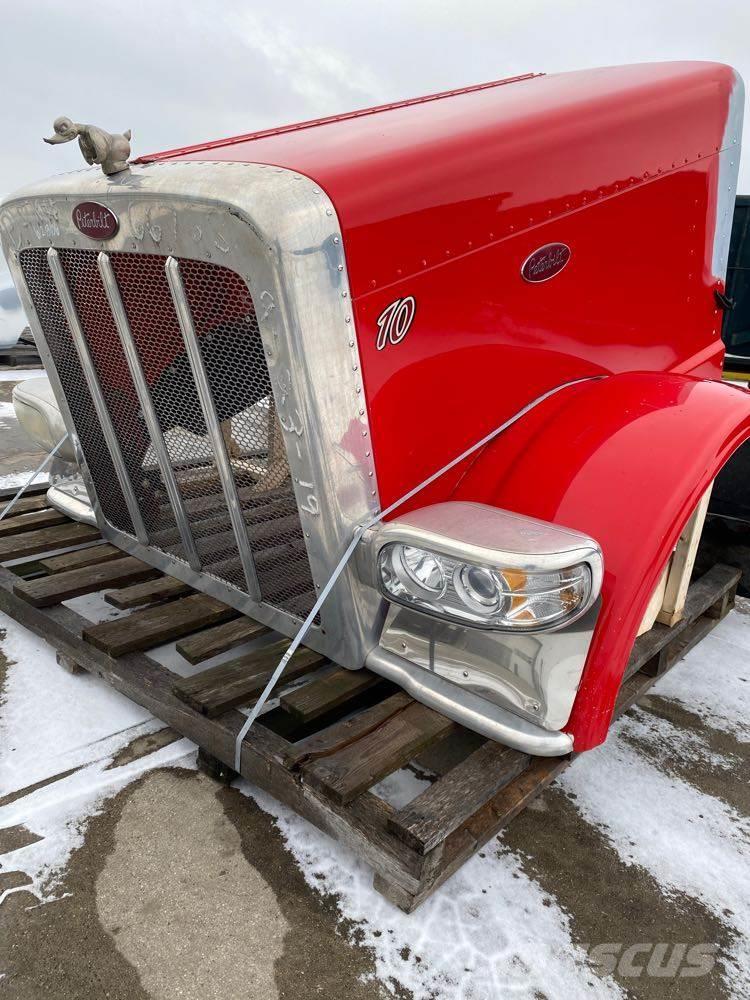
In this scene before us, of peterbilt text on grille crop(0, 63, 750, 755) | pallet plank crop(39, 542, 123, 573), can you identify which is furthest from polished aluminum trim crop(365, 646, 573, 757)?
pallet plank crop(39, 542, 123, 573)

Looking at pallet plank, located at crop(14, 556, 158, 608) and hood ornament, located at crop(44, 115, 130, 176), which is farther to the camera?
pallet plank, located at crop(14, 556, 158, 608)

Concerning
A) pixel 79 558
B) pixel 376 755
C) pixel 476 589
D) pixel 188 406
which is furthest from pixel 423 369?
pixel 79 558

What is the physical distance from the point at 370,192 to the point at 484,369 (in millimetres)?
603

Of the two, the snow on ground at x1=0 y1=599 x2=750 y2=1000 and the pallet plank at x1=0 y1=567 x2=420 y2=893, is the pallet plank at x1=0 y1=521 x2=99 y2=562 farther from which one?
the snow on ground at x1=0 y1=599 x2=750 y2=1000

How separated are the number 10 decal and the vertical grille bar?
1.64 feet

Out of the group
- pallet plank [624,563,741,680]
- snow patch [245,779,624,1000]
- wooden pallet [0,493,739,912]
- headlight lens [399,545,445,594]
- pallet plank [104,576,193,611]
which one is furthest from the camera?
pallet plank [104,576,193,611]

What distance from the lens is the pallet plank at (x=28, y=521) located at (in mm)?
3160

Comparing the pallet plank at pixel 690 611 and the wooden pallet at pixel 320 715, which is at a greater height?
the wooden pallet at pixel 320 715

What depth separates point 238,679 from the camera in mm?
2055

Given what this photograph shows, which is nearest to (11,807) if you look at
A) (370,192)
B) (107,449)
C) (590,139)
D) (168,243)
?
(107,449)

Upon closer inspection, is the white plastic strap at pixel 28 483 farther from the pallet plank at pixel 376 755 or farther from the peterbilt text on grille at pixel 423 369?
the pallet plank at pixel 376 755

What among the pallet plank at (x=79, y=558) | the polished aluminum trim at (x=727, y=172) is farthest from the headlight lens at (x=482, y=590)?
the polished aluminum trim at (x=727, y=172)

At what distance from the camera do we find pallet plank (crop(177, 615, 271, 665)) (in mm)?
2162
